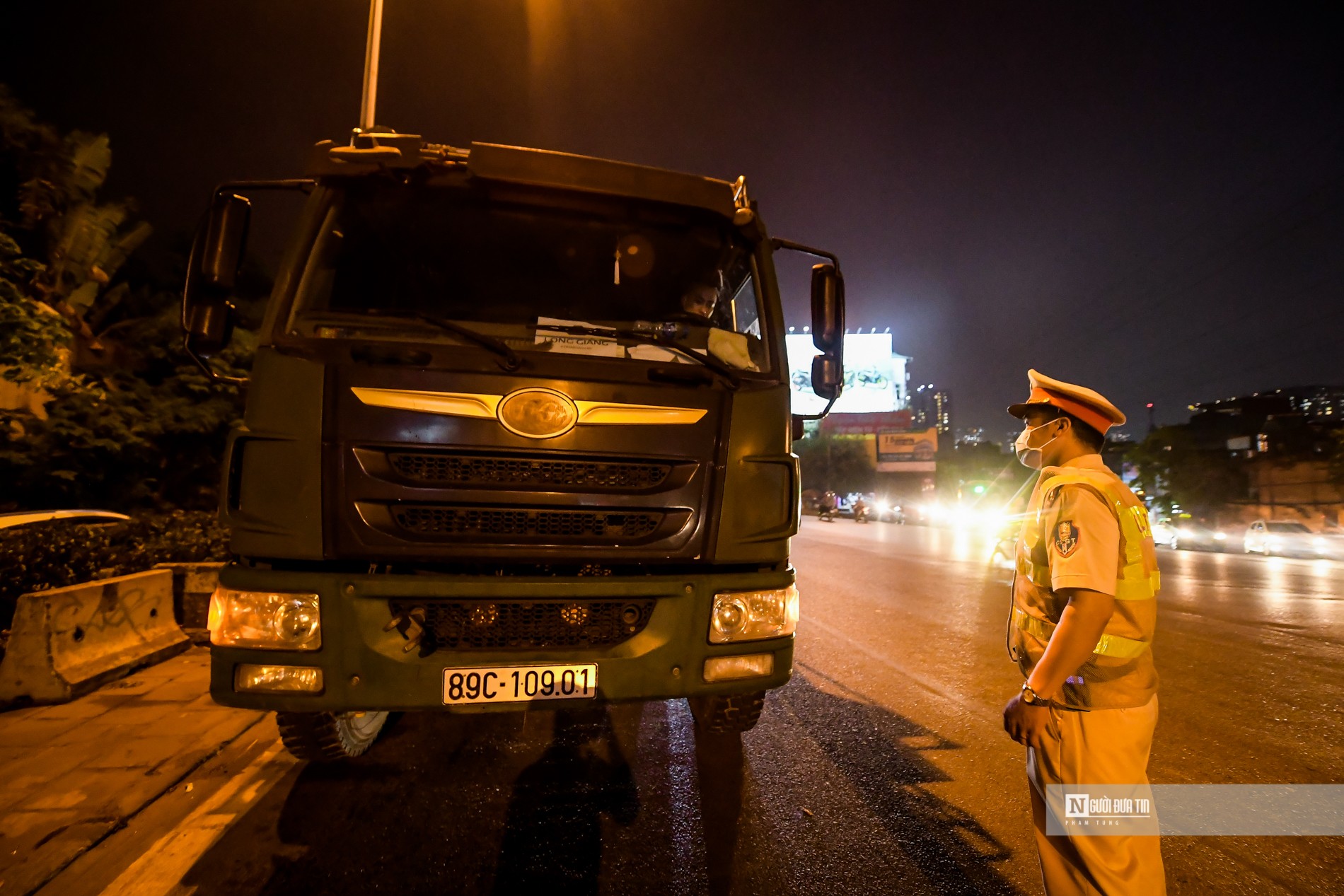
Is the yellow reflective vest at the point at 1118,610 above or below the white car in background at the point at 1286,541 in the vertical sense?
above

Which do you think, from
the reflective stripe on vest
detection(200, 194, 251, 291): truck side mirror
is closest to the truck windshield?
detection(200, 194, 251, 291): truck side mirror

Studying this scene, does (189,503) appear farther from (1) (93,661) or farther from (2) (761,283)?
(2) (761,283)

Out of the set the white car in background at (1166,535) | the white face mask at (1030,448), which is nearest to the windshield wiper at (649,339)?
the white face mask at (1030,448)

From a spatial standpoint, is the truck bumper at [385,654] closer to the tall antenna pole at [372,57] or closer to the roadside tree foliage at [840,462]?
the tall antenna pole at [372,57]

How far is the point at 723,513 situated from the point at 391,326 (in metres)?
1.55

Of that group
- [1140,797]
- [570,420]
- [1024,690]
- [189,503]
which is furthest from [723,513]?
[189,503]

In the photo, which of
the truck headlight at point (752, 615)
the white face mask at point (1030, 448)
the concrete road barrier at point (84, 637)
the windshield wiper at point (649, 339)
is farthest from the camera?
the concrete road barrier at point (84, 637)

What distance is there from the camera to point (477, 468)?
8.00 ft

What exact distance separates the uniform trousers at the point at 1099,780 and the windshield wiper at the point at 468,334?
213 cm

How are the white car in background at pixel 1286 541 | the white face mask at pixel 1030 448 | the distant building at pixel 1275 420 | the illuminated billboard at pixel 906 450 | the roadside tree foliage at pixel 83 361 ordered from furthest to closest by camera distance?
the illuminated billboard at pixel 906 450
the distant building at pixel 1275 420
the white car in background at pixel 1286 541
the roadside tree foliage at pixel 83 361
the white face mask at pixel 1030 448

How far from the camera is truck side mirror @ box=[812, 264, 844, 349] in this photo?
3.44 metres

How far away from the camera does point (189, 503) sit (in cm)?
1222

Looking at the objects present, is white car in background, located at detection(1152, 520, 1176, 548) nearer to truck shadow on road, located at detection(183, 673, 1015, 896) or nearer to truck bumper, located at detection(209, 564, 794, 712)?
truck shadow on road, located at detection(183, 673, 1015, 896)

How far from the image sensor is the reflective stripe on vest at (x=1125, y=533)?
190 centimetres
